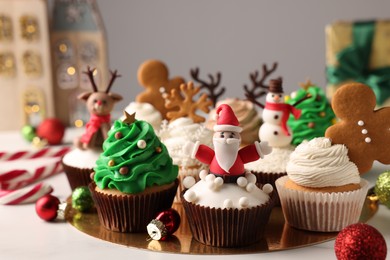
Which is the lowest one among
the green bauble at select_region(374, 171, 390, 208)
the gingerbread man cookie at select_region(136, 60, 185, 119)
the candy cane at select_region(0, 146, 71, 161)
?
the candy cane at select_region(0, 146, 71, 161)

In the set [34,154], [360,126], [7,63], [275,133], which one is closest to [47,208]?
[275,133]

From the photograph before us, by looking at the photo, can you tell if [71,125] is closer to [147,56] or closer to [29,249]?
[147,56]

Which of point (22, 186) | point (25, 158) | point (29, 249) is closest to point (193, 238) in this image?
point (29, 249)

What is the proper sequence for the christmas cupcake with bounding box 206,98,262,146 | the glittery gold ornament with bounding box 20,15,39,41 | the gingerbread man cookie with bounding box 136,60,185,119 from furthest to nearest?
the glittery gold ornament with bounding box 20,15,39,41 < the gingerbread man cookie with bounding box 136,60,185,119 < the christmas cupcake with bounding box 206,98,262,146

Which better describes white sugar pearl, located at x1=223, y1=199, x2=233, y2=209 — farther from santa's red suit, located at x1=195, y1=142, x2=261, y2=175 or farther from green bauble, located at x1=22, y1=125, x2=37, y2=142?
green bauble, located at x1=22, y1=125, x2=37, y2=142

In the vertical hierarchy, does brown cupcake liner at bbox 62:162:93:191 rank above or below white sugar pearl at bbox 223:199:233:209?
below

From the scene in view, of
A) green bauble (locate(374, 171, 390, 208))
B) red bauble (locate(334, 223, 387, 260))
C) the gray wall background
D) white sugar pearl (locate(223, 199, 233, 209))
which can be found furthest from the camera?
the gray wall background

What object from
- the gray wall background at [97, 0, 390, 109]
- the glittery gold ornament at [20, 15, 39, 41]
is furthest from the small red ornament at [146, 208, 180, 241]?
the gray wall background at [97, 0, 390, 109]

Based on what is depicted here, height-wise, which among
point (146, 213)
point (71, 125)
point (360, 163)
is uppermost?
point (360, 163)
